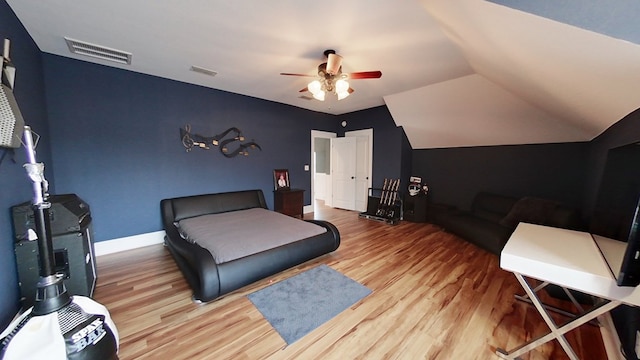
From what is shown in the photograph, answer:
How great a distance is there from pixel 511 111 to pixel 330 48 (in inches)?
119

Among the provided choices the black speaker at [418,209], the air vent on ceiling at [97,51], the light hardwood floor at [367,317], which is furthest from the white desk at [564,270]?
the air vent on ceiling at [97,51]

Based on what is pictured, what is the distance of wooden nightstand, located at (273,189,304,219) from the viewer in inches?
191

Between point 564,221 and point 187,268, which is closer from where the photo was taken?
point 187,268

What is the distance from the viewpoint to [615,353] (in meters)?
1.49

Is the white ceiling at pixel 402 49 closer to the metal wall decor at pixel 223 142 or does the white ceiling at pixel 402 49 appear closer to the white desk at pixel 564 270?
A: the metal wall decor at pixel 223 142

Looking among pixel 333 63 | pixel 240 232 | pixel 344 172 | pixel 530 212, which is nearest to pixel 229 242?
pixel 240 232

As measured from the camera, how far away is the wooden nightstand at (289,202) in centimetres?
486

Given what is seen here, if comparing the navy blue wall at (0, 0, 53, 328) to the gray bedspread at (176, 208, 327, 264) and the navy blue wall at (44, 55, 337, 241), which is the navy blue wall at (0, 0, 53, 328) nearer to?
the navy blue wall at (44, 55, 337, 241)

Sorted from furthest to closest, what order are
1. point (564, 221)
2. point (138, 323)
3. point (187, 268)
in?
point (564, 221) < point (187, 268) < point (138, 323)

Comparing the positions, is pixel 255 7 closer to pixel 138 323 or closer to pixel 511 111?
pixel 138 323

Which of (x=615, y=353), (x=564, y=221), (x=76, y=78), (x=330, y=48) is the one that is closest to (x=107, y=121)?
(x=76, y=78)

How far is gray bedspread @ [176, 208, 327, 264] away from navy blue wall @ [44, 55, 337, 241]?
842 mm

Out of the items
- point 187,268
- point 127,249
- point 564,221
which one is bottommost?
point 127,249

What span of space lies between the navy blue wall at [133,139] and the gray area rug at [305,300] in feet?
8.94
